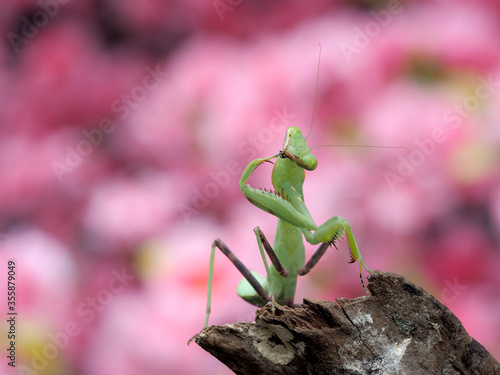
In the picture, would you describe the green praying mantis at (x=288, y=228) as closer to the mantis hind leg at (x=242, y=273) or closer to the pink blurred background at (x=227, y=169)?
the mantis hind leg at (x=242, y=273)

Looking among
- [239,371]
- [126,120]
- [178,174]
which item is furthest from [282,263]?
[126,120]

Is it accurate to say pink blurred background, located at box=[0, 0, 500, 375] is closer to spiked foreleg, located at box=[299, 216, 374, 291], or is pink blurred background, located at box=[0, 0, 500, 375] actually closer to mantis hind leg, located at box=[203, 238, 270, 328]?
mantis hind leg, located at box=[203, 238, 270, 328]

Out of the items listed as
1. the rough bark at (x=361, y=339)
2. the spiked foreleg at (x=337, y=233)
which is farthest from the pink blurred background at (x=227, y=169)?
the rough bark at (x=361, y=339)

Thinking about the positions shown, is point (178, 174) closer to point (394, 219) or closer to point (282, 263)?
point (394, 219)

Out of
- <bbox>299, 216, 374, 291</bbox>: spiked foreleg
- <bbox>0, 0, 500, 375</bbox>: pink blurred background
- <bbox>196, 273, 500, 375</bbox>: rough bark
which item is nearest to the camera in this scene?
<bbox>196, 273, 500, 375</bbox>: rough bark

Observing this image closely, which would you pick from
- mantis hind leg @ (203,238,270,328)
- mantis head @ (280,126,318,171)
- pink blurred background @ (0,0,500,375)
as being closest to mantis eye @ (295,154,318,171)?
mantis head @ (280,126,318,171)

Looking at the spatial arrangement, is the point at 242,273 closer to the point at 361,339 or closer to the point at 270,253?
the point at 270,253

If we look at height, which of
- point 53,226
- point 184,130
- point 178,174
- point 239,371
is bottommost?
point 239,371
